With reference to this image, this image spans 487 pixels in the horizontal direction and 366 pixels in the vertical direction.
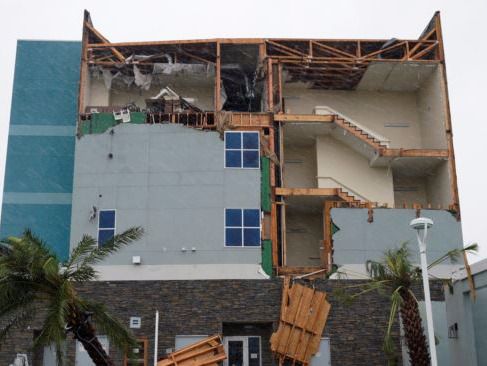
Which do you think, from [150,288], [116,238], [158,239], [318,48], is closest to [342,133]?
[318,48]

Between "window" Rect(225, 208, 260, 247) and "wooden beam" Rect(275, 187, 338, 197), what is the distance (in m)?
2.05

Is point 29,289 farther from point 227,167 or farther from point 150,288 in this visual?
point 227,167

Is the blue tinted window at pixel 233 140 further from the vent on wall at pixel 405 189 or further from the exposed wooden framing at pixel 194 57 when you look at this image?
the vent on wall at pixel 405 189

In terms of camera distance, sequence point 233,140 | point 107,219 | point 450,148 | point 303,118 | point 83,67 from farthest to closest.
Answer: point 83,67 < point 450,148 < point 303,118 < point 233,140 < point 107,219

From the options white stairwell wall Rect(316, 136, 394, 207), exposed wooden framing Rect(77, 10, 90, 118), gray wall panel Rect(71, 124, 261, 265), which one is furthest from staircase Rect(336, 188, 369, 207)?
exposed wooden framing Rect(77, 10, 90, 118)

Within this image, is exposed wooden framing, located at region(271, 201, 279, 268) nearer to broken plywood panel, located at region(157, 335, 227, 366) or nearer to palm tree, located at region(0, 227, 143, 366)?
broken plywood panel, located at region(157, 335, 227, 366)

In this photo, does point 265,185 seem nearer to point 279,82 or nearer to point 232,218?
point 232,218

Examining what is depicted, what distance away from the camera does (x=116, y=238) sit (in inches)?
834

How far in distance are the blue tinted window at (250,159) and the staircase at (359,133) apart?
5.21 metres

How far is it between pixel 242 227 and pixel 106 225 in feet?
21.7

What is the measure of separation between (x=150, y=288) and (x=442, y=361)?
37.4 feet

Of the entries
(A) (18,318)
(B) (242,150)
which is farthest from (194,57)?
(A) (18,318)

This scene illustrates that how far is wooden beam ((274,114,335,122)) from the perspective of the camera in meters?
38.3

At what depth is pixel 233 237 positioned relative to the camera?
34812 millimetres
